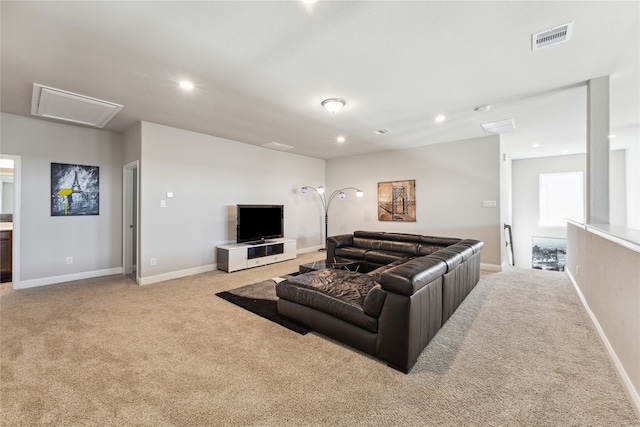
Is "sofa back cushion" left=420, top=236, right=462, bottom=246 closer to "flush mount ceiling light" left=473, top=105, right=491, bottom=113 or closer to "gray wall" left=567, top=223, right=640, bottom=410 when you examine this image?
"gray wall" left=567, top=223, right=640, bottom=410

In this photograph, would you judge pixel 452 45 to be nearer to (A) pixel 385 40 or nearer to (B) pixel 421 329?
(A) pixel 385 40

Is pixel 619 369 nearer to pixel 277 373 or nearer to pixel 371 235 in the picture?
pixel 277 373

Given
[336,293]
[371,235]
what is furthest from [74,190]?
[371,235]

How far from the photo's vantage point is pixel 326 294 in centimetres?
261

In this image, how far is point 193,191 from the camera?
4.95 m

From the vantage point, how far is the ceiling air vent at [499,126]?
14.4 feet

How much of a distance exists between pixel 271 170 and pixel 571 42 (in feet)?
17.2

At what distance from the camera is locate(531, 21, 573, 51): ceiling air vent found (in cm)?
210

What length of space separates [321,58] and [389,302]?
2.21 meters

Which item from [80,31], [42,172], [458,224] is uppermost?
[80,31]

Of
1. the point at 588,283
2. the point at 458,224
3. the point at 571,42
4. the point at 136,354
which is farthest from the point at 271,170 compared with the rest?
the point at 588,283

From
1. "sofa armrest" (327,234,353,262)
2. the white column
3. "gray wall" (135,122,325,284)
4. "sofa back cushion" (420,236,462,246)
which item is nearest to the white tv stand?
"gray wall" (135,122,325,284)

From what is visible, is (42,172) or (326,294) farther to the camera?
(42,172)

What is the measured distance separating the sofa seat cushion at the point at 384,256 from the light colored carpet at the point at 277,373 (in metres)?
1.42
